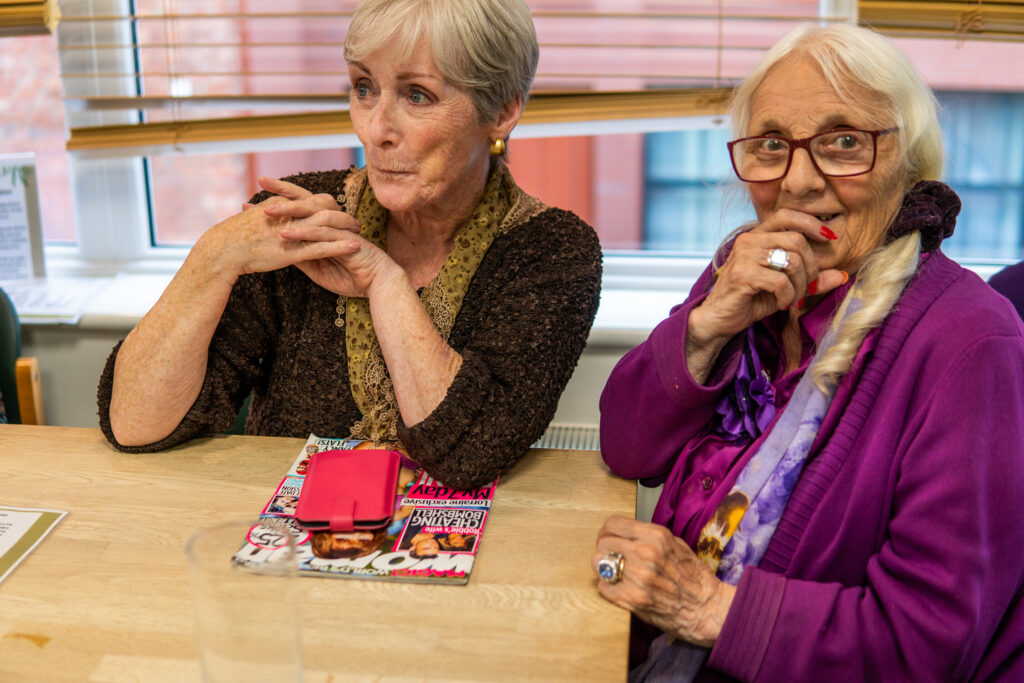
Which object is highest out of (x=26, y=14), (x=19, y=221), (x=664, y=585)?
(x=26, y=14)

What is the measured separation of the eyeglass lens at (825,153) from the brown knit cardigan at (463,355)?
0.35 m

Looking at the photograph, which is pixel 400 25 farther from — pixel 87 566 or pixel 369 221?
pixel 87 566

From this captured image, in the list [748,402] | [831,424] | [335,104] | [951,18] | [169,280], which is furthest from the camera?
[169,280]

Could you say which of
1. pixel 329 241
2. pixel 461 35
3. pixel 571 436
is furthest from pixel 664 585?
pixel 571 436

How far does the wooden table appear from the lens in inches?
39.0

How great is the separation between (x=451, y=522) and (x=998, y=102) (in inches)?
84.9

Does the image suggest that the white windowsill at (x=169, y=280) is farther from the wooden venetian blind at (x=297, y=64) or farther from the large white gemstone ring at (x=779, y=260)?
the large white gemstone ring at (x=779, y=260)

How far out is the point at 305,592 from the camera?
3.66 feet

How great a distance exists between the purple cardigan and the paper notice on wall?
7.10ft

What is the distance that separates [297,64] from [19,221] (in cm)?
86

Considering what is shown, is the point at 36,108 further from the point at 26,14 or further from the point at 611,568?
the point at 611,568

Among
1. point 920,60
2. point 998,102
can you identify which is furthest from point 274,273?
point 998,102

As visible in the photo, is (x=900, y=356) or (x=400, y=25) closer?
(x=900, y=356)

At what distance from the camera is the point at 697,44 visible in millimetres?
2432
